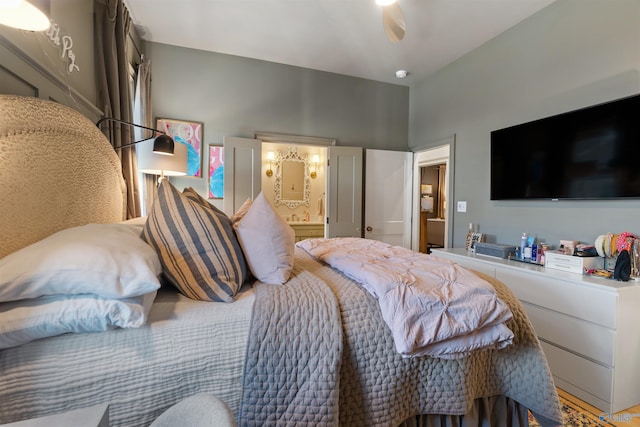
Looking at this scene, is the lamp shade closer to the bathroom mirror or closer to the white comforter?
the white comforter

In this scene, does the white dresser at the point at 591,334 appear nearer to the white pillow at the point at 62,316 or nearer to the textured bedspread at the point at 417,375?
the textured bedspread at the point at 417,375

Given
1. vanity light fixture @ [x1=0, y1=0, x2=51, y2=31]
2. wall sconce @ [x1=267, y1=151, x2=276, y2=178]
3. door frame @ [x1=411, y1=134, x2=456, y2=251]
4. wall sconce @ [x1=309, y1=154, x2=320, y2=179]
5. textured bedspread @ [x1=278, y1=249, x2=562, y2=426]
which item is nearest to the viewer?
vanity light fixture @ [x1=0, y1=0, x2=51, y2=31]

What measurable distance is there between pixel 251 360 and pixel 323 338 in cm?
23

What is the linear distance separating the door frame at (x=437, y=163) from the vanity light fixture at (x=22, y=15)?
353cm

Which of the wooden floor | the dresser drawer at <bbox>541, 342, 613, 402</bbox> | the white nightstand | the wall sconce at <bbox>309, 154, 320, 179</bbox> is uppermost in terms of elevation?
the wall sconce at <bbox>309, 154, 320, 179</bbox>

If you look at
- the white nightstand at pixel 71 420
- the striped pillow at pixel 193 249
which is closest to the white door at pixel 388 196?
the striped pillow at pixel 193 249

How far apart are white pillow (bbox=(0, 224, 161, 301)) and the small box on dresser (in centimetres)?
254

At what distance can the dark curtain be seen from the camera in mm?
1934

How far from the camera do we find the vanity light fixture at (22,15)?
81 cm

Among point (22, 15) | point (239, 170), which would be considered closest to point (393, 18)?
point (22, 15)

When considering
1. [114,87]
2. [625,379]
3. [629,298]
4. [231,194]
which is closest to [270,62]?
[231,194]

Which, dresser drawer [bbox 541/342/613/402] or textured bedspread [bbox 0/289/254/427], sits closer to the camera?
textured bedspread [bbox 0/289/254/427]

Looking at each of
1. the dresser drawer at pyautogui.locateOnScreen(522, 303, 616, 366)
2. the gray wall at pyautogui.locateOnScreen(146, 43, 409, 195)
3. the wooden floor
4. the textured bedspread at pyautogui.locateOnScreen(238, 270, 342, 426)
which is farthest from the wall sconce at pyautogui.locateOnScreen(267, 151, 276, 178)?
the wooden floor

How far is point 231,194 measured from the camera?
3.26m
